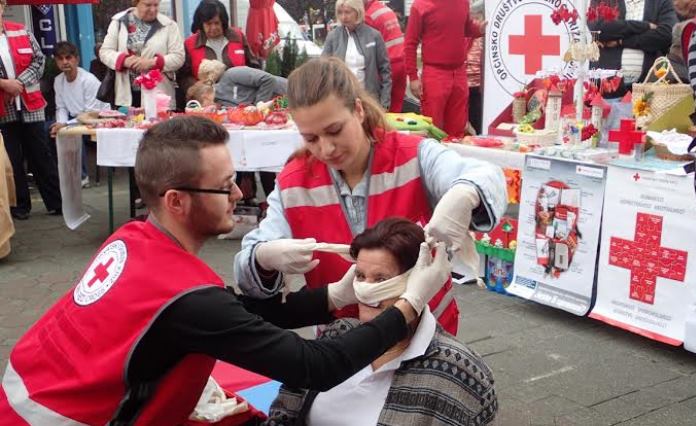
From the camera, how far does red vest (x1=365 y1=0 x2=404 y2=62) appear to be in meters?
7.34

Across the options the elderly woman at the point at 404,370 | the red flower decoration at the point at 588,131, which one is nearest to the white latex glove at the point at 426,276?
the elderly woman at the point at 404,370

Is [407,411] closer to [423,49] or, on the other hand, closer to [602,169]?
[602,169]

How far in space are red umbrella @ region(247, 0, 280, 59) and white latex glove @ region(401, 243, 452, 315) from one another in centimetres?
647

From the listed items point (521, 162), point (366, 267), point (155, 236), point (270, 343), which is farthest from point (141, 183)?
point (521, 162)

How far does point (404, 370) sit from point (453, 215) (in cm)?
40

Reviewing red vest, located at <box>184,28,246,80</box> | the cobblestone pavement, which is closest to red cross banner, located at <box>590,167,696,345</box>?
the cobblestone pavement

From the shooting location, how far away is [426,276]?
1.88 meters

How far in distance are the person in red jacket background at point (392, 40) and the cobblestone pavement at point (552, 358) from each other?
2.66 metres

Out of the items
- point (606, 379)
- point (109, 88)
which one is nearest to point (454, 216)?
point (606, 379)

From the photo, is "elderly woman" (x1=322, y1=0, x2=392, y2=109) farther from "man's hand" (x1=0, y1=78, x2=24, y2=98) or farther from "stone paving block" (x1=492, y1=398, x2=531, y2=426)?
"stone paving block" (x1=492, y1=398, x2=531, y2=426)

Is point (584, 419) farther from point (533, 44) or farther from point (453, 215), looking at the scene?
point (533, 44)

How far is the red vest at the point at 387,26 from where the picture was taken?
7.34m

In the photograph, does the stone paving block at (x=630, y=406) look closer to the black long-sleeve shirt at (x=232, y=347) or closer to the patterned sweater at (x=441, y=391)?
the patterned sweater at (x=441, y=391)

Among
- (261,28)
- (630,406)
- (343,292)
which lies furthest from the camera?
(261,28)
